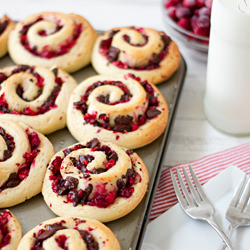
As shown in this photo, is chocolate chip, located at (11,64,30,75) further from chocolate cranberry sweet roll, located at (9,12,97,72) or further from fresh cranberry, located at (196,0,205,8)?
fresh cranberry, located at (196,0,205,8)

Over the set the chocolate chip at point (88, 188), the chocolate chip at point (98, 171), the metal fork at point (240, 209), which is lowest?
the metal fork at point (240, 209)

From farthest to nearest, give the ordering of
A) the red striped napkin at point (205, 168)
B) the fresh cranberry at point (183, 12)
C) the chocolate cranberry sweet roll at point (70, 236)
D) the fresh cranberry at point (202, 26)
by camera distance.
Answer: the fresh cranberry at point (183, 12), the fresh cranberry at point (202, 26), the red striped napkin at point (205, 168), the chocolate cranberry sweet roll at point (70, 236)

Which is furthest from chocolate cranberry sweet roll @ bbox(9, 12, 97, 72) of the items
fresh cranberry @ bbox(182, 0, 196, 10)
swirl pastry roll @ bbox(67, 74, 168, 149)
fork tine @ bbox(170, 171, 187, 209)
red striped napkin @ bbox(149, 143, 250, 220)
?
fork tine @ bbox(170, 171, 187, 209)

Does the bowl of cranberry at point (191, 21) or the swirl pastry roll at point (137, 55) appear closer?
the swirl pastry roll at point (137, 55)

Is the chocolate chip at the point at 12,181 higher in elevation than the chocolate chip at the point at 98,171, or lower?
lower

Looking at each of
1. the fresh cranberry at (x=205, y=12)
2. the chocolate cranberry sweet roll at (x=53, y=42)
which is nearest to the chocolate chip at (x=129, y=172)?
the chocolate cranberry sweet roll at (x=53, y=42)

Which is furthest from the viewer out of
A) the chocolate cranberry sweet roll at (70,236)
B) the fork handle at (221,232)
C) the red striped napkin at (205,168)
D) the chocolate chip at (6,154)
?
the red striped napkin at (205,168)

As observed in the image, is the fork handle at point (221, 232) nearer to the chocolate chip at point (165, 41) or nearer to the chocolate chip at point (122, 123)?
the chocolate chip at point (122, 123)
